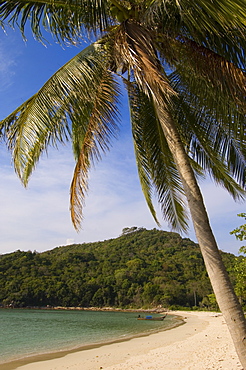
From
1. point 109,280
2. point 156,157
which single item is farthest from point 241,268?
point 109,280

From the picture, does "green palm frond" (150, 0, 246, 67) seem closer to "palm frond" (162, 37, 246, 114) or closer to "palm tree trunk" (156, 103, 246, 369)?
"palm frond" (162, 37, 246, 114)

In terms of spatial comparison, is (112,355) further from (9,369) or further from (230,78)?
(230,78)

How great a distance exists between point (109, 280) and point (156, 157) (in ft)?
206

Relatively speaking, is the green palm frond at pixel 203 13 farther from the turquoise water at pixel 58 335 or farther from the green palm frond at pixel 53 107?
the turquoise water at pixel 58 335

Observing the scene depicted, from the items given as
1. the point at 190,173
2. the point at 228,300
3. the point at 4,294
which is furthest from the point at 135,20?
the point at 4,294

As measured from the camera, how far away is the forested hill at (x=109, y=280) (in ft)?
199

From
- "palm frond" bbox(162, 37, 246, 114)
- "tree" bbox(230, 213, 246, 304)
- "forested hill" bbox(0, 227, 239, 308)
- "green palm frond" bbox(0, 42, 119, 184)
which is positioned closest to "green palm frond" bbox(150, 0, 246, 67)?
"palm frond" bbox(162, 37, 246, 114)

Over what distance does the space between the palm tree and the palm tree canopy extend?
14 millimetres

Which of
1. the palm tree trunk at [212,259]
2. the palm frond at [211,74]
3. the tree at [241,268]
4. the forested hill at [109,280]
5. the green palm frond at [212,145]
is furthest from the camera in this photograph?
the forested hill at [109,280]

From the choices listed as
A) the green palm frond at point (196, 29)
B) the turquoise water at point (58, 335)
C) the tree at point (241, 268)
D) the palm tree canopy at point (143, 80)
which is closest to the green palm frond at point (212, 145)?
the palm tree canopy at point (143, 80)

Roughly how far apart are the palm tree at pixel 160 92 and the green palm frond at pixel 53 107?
0.01 m

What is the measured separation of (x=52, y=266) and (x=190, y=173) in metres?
70.8

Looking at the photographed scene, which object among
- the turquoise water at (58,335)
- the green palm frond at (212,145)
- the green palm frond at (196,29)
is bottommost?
the turquoise water at (58,335)

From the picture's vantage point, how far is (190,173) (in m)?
3.61
